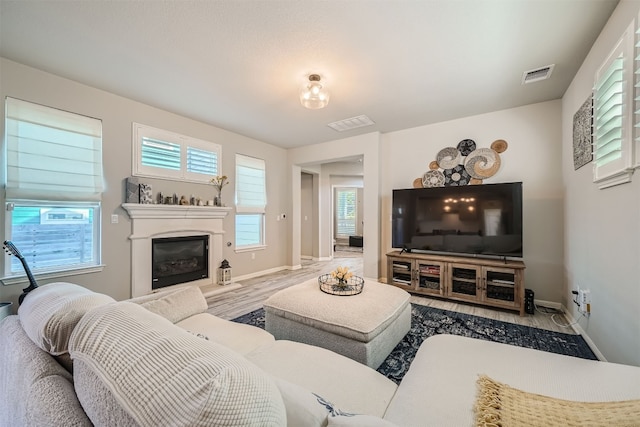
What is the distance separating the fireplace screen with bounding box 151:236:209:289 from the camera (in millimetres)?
3445

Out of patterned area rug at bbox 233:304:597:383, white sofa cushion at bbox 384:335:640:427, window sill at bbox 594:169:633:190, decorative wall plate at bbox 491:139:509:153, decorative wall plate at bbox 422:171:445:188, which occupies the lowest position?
patterned area rug at bbox 233:304:597:383

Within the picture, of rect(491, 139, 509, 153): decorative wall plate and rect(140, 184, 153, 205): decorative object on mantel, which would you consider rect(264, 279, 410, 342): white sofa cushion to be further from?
rect(491, 139, 509, 153): decorative wall plate

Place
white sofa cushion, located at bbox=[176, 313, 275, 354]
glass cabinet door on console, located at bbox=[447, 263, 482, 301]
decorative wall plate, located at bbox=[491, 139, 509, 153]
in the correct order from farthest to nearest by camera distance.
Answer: decorative wall plate, located at bbox=[491, 139, 509, 153]
glass cabinet door on console, located at bbox=[447, 263, 482, 301]
white sofa cushion, located at bbox=[176, 313, 275, 354]

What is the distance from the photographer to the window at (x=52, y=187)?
96.6 inches

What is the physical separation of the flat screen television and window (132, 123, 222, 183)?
120 inches

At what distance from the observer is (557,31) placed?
6.48ft

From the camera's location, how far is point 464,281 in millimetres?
3258

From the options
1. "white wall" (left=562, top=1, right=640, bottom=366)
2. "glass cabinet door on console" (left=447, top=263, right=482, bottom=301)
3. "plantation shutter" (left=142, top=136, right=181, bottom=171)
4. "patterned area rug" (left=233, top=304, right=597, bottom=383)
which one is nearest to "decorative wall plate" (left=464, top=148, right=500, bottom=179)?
"white wall" (left=562, top=1, right=640, bottom=366)

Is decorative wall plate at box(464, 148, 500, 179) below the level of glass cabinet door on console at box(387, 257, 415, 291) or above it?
above

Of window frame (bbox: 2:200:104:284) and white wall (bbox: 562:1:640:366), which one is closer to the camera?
white wall (bbox: 562:1:640:366)

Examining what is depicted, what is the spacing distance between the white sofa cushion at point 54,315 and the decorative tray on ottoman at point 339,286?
5.38 ft

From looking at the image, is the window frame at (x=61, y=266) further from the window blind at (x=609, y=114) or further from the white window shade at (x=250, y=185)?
the window blind at (x=609, y=114)

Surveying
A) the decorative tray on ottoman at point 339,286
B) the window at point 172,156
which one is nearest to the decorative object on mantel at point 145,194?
the window at point 172,156

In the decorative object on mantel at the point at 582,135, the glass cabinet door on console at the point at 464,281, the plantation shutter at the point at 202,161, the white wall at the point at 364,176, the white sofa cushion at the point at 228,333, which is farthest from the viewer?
the white wall at the point at 364,176
